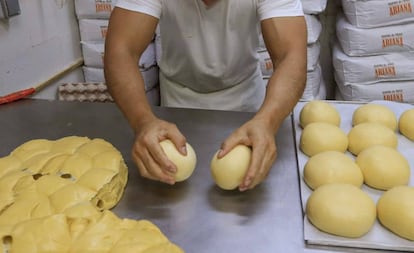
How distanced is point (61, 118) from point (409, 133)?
40.3 inches

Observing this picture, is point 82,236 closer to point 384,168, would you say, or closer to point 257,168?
point 257,168

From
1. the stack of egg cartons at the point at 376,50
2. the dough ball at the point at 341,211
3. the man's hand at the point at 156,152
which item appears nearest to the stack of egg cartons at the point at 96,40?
the stack of egg cartons at the point at 376,50

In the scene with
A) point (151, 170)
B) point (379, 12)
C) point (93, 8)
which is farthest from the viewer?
point (93, 8)

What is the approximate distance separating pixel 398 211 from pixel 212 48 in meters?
0.80

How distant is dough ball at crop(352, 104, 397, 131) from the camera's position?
1238mm

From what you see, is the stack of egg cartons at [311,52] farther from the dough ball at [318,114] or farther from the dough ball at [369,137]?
the dough ball at [369,137]

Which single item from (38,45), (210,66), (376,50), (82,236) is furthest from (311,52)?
(82,236)

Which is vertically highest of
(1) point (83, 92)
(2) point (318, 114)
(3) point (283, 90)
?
(3) point (283, 90)

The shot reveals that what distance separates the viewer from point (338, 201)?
33.9 inches

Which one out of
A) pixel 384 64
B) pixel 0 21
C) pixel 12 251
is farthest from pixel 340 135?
pixel 0 21

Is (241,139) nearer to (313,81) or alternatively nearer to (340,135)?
(340,135)

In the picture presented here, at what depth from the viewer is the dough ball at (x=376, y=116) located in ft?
4.06

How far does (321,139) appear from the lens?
43.7 inches

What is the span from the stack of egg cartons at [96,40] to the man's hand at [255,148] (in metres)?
1.26
